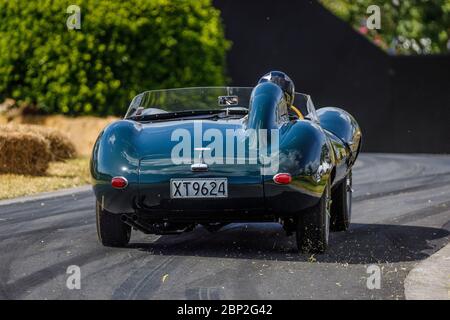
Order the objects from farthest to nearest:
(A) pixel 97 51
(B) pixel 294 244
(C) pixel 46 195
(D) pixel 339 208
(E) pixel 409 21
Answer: (E) pixel 409 21, (A) pixel 97 51, (C) pixel 46 195, (D) pixel 339 208, (B) pixel 294 244

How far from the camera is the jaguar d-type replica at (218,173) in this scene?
7977mm

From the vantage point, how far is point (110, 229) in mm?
8719

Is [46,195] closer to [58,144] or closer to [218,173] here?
[58,144]

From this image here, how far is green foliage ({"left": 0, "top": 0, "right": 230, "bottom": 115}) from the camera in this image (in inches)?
828

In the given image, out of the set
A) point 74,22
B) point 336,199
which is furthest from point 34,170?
point 336,199

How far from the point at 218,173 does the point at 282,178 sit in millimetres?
→ 462

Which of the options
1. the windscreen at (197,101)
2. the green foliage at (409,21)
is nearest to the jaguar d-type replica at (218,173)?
the windscreen at (197,101)

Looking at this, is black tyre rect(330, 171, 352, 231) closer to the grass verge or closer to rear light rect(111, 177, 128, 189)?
rear light rect(111, 177, 128, 189)

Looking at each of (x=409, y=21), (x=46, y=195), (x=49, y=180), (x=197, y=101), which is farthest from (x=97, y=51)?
(x=197, y=101)

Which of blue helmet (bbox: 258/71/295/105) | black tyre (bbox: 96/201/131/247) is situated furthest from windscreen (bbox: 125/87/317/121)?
black tyre (bbox: 96/201/131/247)

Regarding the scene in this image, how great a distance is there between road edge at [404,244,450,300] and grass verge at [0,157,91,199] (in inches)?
262

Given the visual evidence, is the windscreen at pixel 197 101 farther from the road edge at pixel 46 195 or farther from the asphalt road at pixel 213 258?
the road edge at pixel 46 195

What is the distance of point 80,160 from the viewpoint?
1856cm
